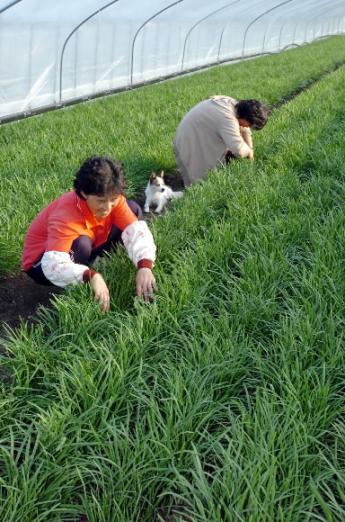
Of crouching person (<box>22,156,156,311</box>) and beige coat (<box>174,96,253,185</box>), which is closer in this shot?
crouching person (<box>22,156,156,311</box>)

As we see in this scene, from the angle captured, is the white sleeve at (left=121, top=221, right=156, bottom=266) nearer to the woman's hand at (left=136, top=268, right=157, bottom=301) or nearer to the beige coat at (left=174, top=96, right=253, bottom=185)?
the woman's hand at (left=136, top=268, right=157, bottom=301)

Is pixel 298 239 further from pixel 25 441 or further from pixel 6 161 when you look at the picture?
pixel 6 161

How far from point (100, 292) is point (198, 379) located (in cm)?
68

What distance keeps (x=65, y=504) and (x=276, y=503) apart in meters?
0.59

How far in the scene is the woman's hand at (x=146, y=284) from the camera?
2.51m

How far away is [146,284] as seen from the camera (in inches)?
99.3

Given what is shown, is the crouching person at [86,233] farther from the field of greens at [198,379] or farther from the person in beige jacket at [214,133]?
the person in beige jacket at [214,133]

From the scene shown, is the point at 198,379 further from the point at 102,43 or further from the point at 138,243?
the point at 102,43

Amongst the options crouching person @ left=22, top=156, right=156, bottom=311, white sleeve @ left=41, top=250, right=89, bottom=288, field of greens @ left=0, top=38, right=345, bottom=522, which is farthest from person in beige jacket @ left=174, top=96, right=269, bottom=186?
white sleeve @ left=41, top=250, right=89, bottom=288

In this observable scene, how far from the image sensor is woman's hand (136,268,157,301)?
2.51 m

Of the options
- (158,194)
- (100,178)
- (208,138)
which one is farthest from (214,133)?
(100,178)

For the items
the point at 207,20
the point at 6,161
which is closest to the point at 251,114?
the point at 6,161

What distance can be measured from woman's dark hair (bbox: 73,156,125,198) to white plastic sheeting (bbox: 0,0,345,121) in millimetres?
6274

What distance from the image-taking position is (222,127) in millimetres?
4492
